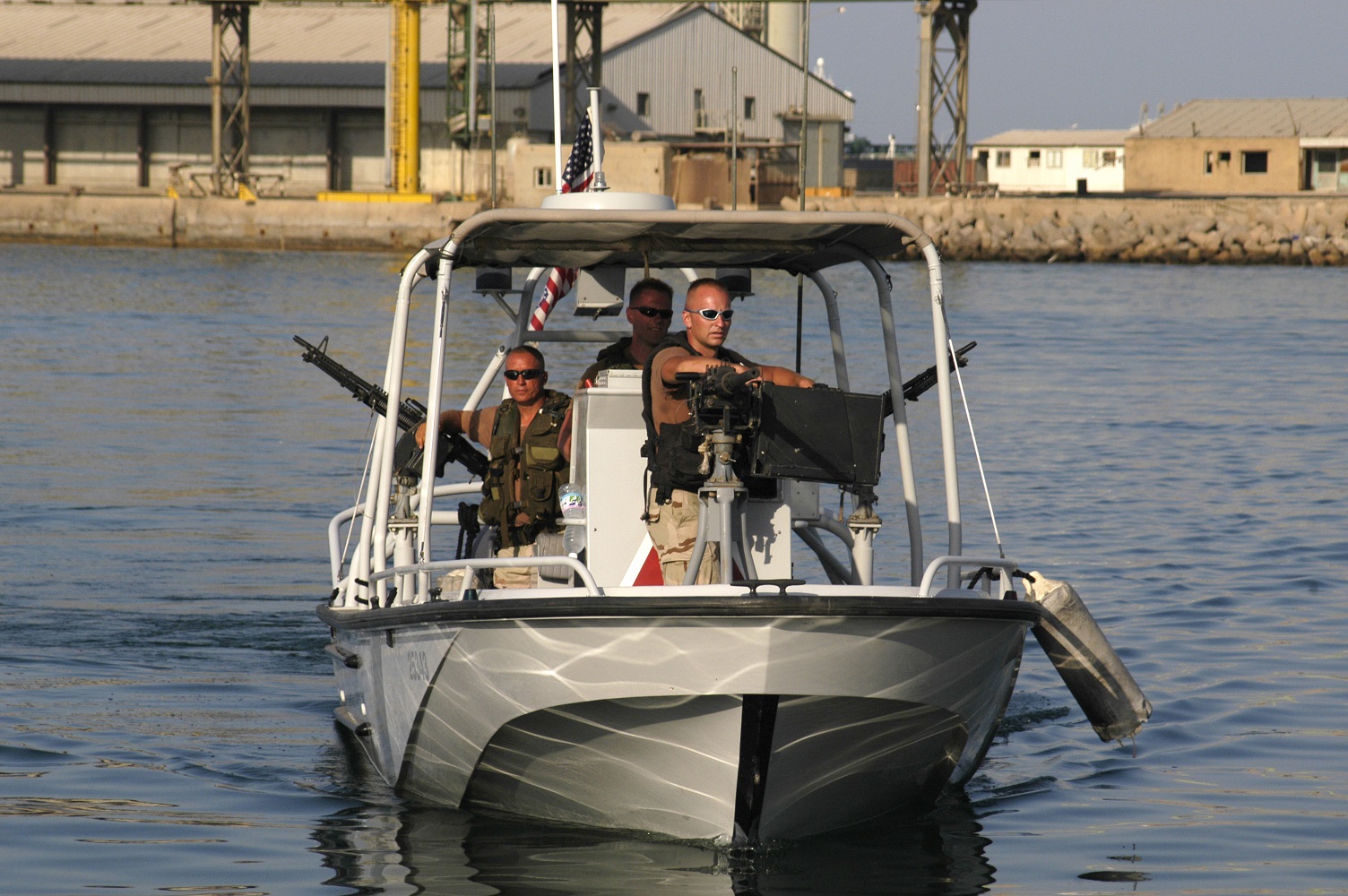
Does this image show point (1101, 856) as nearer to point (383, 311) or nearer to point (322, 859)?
point (322, 859)

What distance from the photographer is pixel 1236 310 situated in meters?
39.1

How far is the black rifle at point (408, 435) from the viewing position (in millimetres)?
7668

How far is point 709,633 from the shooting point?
5980 millimetres

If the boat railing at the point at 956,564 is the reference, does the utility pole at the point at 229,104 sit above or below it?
above

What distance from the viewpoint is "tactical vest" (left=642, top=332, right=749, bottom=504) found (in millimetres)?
6371

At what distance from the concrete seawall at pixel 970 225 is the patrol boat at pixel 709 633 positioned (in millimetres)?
50026

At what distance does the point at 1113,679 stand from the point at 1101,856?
2.39 ft

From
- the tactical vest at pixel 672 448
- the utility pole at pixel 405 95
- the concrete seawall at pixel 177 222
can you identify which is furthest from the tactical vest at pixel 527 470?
the concrete seawall at pixel 177 222

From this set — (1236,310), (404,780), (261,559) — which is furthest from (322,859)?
(1236,310)

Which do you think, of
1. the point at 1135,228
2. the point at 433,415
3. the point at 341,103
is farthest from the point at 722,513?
the point at 341,103

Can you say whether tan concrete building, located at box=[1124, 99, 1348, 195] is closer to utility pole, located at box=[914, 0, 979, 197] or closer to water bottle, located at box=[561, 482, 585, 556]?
utility pole, located at box=[914, 0, 979, 197]

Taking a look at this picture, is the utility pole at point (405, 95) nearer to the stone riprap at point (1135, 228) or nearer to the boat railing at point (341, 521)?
the stone riprap at point (1135, 228)

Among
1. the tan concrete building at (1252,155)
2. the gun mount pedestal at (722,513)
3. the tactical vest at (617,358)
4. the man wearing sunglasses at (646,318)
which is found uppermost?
the tan concrete building at (1252,155)

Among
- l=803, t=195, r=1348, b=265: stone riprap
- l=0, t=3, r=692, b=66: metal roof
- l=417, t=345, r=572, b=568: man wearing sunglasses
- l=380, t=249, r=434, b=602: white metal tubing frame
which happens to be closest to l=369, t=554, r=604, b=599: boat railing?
l=380, t=249, r=434, b=602: white metal tubing frame
